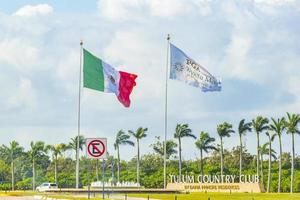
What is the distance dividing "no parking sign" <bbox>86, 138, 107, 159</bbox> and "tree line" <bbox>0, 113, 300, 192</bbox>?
275ft

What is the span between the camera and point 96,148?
43281 mm

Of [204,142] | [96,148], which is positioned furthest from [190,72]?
[204,142]

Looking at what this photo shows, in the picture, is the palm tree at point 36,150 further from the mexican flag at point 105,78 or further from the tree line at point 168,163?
the mexican flag at point 105,78

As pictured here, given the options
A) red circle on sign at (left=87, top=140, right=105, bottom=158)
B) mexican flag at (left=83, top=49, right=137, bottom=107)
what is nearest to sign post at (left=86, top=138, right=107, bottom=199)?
red circle on sign at (left=87, top=140, right=105, bottom=158)

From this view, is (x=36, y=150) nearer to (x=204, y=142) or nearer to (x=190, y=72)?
(x=204, y=142)

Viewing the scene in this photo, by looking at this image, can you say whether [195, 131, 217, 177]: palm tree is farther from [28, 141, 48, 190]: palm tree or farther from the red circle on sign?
the red circle on sign

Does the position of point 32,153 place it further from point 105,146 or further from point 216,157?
point 105,146

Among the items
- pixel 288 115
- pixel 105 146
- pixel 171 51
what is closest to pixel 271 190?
pixel 288 115

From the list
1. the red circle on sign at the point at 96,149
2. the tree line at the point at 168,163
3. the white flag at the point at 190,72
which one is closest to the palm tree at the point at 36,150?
the tree line at the point at 168,163

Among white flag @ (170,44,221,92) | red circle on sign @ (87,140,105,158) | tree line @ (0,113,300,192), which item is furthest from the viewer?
tree line @ (0,113,300,192)

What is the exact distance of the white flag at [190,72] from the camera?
7050 centimetres

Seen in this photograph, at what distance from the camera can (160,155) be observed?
182 m

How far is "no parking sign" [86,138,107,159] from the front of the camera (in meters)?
43.2

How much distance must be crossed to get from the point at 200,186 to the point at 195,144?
74.3ft
